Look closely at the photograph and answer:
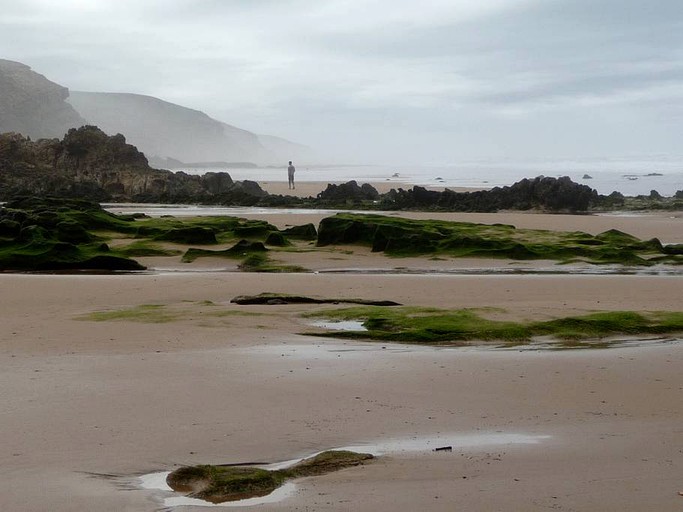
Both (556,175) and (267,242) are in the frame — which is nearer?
(267,242)

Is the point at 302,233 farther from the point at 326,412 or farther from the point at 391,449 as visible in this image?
the point at 391,449

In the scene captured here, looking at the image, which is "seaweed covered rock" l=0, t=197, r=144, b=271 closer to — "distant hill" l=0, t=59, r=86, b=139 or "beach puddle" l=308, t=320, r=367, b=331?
"beach puddle" l=308, t=320, r=367, b=331

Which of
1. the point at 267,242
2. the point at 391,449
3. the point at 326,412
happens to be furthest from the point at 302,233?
the point at 391,449

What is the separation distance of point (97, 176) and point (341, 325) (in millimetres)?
31881

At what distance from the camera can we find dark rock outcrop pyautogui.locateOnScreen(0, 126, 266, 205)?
3366 cm

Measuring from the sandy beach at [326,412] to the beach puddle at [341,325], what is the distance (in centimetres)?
31

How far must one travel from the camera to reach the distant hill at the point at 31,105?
356 feet

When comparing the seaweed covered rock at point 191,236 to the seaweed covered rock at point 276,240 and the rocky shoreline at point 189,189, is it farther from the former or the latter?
the rocky shoreline at point 189,189

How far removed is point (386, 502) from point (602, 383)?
281 centimetres

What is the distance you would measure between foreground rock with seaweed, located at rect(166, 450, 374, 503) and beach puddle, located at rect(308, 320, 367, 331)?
4005 mm

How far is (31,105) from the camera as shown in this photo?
11262 cm

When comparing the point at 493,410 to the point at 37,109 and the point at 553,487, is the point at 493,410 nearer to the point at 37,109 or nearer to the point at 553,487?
the point at 553,487

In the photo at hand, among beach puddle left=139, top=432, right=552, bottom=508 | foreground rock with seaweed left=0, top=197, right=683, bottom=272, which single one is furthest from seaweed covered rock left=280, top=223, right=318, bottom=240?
beach puddle left=139, top=432, right=552, bottom=508

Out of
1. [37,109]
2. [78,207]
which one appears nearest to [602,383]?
[78,207]
